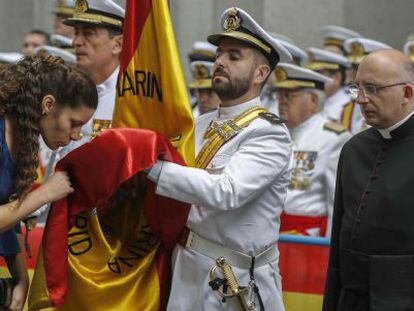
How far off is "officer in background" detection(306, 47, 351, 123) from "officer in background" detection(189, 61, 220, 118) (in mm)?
1158

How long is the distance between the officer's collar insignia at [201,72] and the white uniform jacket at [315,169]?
1.12 meters

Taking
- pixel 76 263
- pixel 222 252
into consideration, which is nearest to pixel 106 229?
pixel 76 263

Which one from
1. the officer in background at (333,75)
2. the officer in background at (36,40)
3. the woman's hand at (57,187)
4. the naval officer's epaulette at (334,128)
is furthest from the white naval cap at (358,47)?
the woman's hand at (57,187)

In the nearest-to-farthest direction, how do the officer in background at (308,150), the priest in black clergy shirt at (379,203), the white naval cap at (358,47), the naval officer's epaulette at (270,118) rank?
the priest in black clergy shirt at (379,203) < the naval officer's epaulette at (270,118) < the officer in background at (308,150) < the white naval cap at (358,47)

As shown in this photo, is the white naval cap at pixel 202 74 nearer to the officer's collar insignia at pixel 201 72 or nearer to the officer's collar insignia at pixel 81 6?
the officer's collar insignia at pixel 201 72

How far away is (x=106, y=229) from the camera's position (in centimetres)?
512

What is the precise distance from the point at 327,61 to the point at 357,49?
326 millimetres

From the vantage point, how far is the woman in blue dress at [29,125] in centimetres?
421

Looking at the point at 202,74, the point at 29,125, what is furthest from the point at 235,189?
the point at 202,74

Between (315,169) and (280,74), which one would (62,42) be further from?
(315,169)

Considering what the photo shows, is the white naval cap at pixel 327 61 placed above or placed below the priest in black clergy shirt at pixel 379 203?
below

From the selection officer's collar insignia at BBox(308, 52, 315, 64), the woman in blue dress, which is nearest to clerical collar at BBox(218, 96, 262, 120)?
the woman in blue dress

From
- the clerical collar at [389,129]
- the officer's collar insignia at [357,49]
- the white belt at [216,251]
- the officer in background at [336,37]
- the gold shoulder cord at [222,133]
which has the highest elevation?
the clerical collar at [389,129]

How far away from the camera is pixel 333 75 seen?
1010 centimetres
